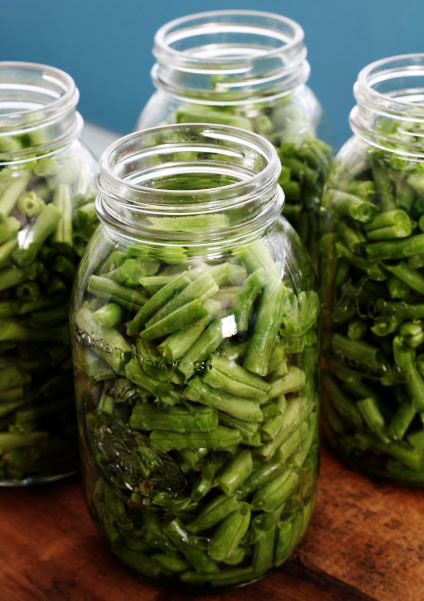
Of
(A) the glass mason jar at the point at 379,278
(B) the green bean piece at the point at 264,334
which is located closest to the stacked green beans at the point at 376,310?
(A) the glass mason jar at the point at 379,278

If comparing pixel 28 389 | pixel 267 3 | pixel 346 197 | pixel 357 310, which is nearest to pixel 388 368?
pixel 357 310

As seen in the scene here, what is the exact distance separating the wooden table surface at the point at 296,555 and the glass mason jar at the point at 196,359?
0.13 ft

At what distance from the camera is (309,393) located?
1.18 m

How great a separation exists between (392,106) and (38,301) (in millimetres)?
523

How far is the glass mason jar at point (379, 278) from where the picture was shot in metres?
1.22

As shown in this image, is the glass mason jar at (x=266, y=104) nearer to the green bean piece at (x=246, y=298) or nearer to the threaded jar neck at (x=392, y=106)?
the threaded jar neck at (x=392, y=106)

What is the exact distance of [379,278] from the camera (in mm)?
1235

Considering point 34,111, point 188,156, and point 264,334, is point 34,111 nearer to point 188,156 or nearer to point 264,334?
point 188,156

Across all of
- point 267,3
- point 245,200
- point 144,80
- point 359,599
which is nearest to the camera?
point 245,200

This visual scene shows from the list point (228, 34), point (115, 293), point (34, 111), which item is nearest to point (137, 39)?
point (228, 34)

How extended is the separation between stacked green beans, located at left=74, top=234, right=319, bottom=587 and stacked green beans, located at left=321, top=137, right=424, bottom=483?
130mm

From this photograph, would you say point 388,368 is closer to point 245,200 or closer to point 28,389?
point 245,200

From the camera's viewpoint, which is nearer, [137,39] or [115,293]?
[115,293]

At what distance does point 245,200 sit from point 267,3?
129cm
